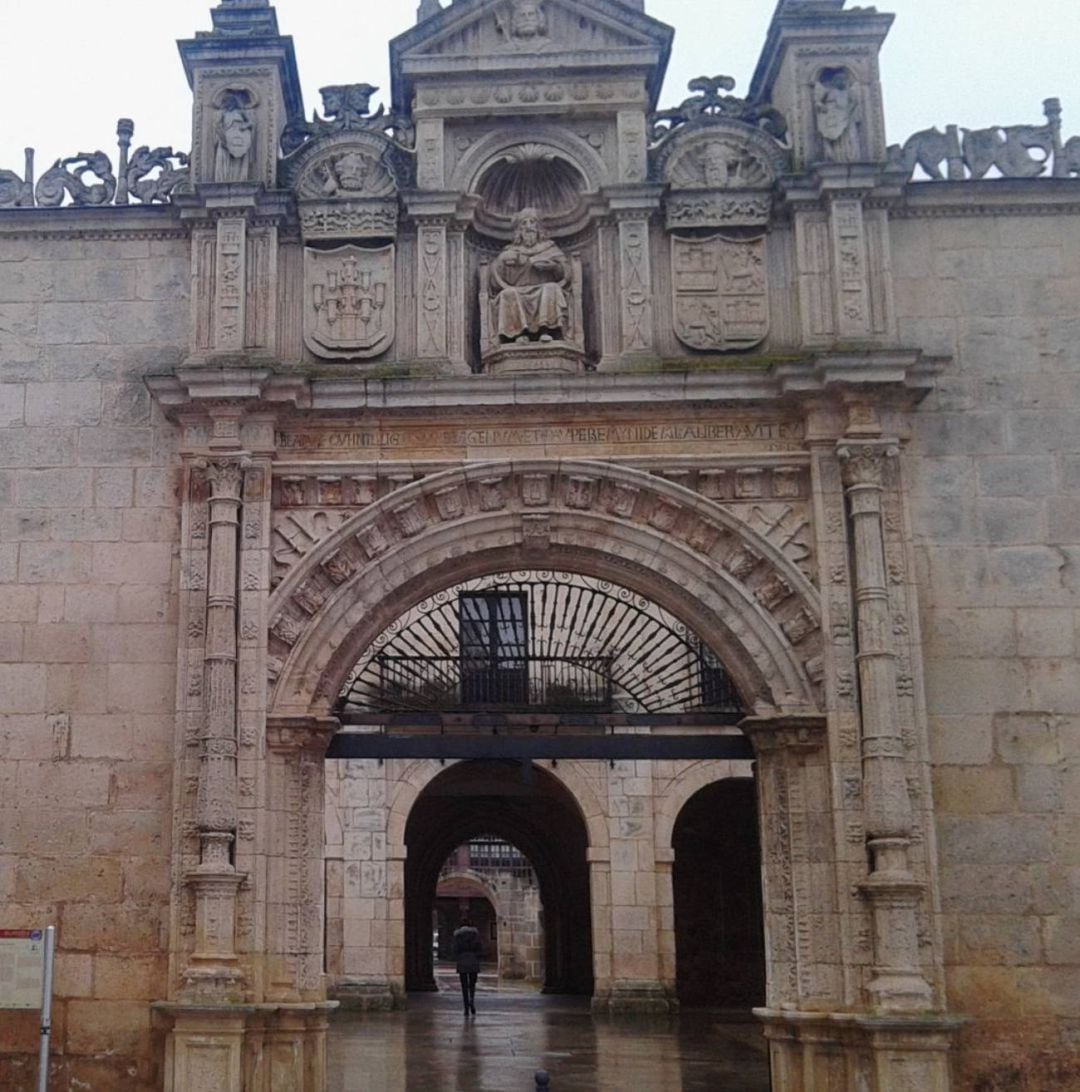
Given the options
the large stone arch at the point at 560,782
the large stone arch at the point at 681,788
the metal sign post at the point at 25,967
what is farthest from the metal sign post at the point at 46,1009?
the large stone arch at the point at 681,788

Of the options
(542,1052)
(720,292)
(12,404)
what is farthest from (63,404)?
(542,1052)

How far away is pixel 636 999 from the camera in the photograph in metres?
19.7

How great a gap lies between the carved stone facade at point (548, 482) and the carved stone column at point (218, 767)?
3cm

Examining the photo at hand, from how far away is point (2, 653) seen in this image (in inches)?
412

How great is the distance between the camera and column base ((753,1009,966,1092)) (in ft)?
30.6

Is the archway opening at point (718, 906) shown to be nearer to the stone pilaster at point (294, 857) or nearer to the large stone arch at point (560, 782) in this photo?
the large stone arch at point (560, 782)

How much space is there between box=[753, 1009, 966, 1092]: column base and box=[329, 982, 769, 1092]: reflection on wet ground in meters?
2.00

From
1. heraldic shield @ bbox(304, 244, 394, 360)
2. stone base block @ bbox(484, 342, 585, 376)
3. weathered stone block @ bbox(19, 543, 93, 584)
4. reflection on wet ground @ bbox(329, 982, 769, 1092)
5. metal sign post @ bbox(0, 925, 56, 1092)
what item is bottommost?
reflection on wet ground @ bbox(329, 982, 769, 1092)

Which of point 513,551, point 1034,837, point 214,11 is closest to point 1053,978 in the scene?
point 1034,837

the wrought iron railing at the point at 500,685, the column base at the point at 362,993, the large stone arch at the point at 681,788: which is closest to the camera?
the wrought iron railing at the point at 500,685

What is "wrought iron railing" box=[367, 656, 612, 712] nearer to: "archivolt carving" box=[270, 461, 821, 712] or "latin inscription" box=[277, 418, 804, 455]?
"archivolt carving" box=[270, 461, 821, 712]

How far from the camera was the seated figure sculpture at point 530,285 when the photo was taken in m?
10.9

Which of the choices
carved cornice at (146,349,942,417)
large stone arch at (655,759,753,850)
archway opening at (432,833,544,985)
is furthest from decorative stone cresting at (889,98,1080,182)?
archway opening at (432,833,544,985)

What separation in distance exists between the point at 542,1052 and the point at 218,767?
6.36m
